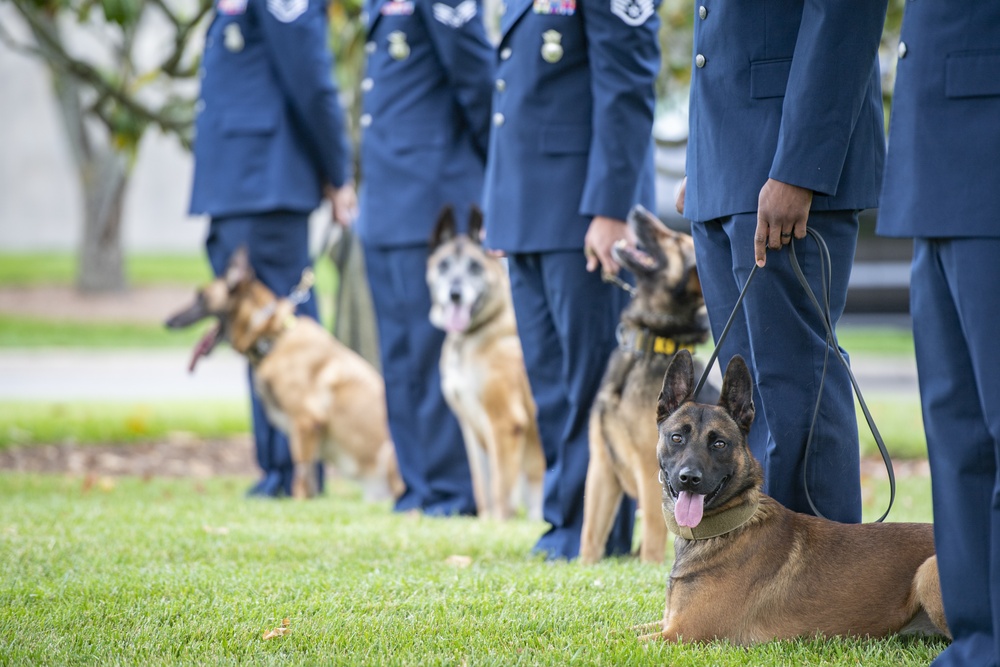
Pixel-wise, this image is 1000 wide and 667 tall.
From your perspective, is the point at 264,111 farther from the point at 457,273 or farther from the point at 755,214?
the point at 755,214

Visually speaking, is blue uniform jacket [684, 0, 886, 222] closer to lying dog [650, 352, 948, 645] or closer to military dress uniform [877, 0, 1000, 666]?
military dress uniform [877, 0, 1000, 666]

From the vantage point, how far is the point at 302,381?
6.70 meters

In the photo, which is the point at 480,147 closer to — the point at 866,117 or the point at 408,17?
the point at 408,17

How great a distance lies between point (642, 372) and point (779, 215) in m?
1.24

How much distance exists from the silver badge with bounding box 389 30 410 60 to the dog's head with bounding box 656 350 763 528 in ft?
10.1

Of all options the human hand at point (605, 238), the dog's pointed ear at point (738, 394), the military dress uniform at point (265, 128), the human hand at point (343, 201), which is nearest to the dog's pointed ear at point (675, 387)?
the dog's pointed ear at point (738, 394)

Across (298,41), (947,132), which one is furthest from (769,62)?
(298,41)

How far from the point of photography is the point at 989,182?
243 centimetres

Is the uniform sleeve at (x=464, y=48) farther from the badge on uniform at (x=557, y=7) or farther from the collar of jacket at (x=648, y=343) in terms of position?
the collar of jacket at (x=648, y=343)

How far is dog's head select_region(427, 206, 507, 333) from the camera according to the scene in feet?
19.1

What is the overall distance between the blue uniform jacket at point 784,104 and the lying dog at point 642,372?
0.65 m

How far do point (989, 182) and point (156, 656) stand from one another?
226cm

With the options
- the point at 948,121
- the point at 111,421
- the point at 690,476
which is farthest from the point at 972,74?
the point at 111,421

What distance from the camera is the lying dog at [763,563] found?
9.98 feet
